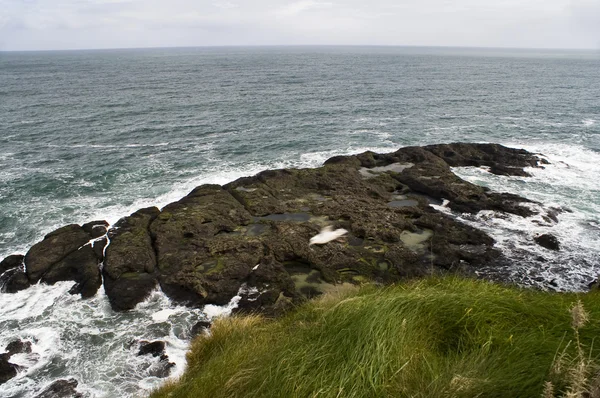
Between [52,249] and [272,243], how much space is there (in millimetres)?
11471

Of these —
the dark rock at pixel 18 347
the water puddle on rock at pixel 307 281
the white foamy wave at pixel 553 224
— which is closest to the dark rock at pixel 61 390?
the dark rock at pixel 18 347

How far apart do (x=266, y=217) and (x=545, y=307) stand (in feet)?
65.2

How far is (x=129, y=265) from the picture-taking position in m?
19.3

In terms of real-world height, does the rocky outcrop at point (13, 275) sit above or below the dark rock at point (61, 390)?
above

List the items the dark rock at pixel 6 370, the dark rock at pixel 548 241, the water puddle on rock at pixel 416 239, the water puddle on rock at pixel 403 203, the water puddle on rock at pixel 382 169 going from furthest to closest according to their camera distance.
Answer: the water puddle on rock at pixel 382 169, the water puddle on rock at pixel 403 203, the water puddle on rock at pixel 416 239, the dark rock at pixel 548 241, the dark rock at pixel 6 370

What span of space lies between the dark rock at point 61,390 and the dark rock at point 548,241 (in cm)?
2270

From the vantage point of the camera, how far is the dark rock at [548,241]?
2128cm

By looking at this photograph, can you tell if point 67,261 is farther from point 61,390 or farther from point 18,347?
point 61,390

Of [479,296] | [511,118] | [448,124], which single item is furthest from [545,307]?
[511,118]

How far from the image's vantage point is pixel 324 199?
2705 centimetres

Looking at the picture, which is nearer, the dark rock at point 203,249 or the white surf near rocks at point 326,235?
the dark rock at point 203,249

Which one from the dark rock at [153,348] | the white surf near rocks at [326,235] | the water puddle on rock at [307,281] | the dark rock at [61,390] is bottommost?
the dark rock at [61,390]

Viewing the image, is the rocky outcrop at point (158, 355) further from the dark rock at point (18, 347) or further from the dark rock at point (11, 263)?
the dark rock at point (11, 263)

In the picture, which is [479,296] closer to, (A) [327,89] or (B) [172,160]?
A: (B) [172,160]
